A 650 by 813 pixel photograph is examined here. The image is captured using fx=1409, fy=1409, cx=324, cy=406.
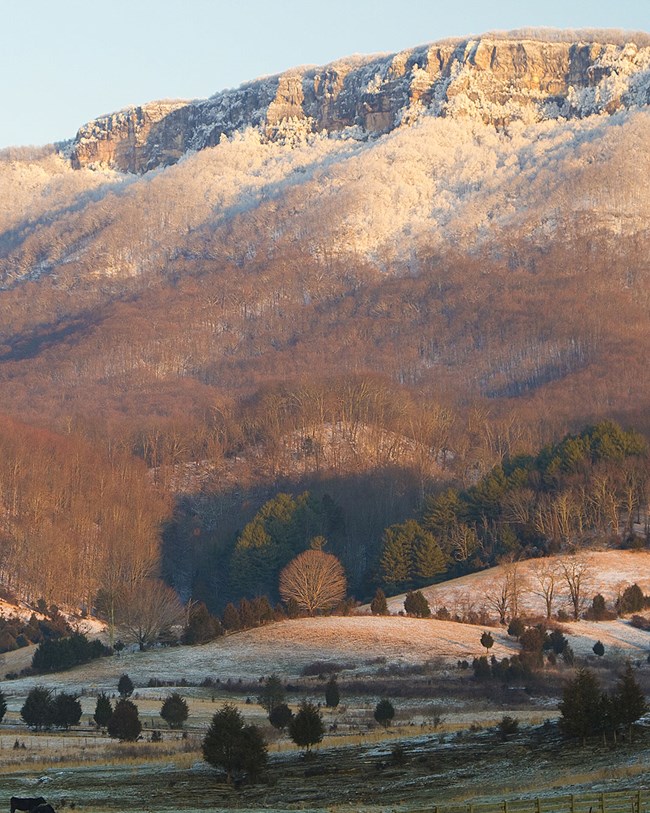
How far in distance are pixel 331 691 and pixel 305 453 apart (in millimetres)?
106064


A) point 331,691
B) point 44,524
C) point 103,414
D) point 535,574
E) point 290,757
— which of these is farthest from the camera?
point 103,414

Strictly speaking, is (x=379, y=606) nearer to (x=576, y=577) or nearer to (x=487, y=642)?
(x=576, y=577)

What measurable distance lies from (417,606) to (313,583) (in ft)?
41.0

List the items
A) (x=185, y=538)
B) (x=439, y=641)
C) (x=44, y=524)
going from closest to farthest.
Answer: (x=439, y=641) < (x=44, y=524) < (x=185, y=538)

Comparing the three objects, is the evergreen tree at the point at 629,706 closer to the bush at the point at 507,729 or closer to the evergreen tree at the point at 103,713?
the bush at the point at 507,729

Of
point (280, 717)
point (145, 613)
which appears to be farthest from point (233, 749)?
point (145, 613)

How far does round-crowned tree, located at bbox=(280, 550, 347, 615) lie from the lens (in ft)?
338

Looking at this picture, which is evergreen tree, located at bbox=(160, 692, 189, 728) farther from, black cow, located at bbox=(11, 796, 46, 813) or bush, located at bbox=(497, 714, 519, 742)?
black cow, located at bbox=(11, 796, 46, 813)

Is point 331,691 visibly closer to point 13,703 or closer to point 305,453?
point 13,703

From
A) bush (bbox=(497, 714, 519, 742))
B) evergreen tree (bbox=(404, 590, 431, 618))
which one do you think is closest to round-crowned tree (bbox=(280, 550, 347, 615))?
evergreen tree (bbox=(404, 590, 431, 618))

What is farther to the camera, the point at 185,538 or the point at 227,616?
the point at 185,538

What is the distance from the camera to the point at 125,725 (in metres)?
52.6

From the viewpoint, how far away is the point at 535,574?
102 m

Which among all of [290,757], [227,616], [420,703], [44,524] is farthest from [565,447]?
[290,757]
